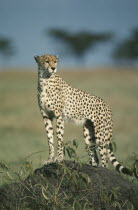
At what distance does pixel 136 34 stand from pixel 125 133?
22317 mm

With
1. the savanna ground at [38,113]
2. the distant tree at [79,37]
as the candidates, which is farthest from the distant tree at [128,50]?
the savanna ground at [38,113]

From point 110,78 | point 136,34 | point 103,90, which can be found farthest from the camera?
point 136,34

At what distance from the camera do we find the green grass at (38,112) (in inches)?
389

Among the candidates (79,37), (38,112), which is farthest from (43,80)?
(79,37)

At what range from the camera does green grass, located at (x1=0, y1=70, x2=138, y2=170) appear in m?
9.89

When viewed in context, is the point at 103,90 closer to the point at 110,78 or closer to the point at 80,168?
the point at 110,78

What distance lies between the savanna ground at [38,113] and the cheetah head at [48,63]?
69 centimetres

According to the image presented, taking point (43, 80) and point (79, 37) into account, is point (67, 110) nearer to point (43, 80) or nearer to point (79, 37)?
point (43, 80)

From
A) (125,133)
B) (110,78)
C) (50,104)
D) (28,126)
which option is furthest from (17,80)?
(50,104)

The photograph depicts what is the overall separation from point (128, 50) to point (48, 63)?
3189cm

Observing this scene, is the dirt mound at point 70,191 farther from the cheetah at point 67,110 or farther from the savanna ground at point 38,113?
the cheetah at point 67,110

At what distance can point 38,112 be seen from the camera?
1633 centimetres

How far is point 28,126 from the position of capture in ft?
46.6

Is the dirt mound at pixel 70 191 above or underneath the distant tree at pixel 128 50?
underneath
